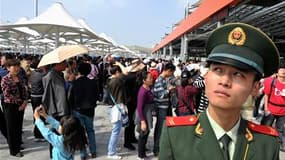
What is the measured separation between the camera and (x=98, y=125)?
827cm

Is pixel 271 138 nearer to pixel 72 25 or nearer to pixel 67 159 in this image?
pixel 67 159

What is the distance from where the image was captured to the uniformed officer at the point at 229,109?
1.34 meters

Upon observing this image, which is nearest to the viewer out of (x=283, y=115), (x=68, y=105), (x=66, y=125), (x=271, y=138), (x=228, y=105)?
(x=228, y=105)

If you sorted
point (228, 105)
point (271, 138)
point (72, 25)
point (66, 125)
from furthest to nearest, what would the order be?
point (72, 25) → point (66, 125) → point (271, 138) → point (228, 105)

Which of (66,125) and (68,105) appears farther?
(68,105)

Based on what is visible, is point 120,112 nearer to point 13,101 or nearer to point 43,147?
point 43,147

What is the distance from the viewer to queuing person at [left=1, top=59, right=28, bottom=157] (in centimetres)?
562

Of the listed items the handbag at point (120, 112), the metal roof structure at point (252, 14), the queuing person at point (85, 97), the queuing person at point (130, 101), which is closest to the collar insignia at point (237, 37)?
Result: the queuing person at point (85, 97)

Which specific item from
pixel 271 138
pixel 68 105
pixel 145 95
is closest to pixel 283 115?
pixel 145 95

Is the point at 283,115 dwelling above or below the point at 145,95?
below

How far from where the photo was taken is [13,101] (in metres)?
5.70

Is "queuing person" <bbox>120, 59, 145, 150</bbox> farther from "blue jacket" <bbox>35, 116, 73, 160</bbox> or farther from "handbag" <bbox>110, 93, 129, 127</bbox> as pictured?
"blue jacket" <bbox>35, 116, 73, 160</bbox>

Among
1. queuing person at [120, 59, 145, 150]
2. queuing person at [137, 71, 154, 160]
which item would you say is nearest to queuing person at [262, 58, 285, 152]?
queuing person at [137, 71, 154, 160]

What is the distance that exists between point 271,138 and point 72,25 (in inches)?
504
